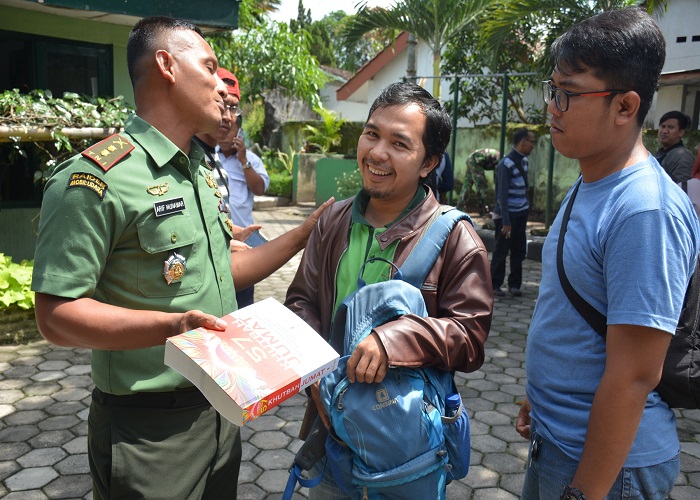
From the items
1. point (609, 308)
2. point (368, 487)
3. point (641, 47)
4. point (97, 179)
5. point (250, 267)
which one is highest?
point (641, 47)

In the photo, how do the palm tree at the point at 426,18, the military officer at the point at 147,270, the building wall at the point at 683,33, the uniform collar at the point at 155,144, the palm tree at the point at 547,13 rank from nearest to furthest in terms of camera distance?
the military officer at the point at 147,270 < the uniform collar at the point at 155,144 < the palm tree at the point at 547,13 < the palm tree at the point at 426,18 < the building wall at the point at 683,33

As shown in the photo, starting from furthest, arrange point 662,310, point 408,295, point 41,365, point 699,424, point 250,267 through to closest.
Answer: point 41,365
point 699,424
point 250,267
point 408,295
point 662,310

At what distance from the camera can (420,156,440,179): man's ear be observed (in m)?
2.05

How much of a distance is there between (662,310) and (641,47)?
61 cm

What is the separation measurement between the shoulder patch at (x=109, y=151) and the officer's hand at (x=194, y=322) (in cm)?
48

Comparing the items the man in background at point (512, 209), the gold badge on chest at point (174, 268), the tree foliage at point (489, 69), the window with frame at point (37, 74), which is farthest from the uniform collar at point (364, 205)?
the tree foliage at point (489, 69)

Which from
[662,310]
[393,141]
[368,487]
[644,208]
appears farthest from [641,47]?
[368,487]

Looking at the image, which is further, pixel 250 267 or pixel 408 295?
pixel 250 267

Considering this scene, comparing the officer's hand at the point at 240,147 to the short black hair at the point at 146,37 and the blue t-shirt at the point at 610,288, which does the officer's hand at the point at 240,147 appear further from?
the blue t-shirt at the point at 610,288

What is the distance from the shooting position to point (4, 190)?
6633 millimetres

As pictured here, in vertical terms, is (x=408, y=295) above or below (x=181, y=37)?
below

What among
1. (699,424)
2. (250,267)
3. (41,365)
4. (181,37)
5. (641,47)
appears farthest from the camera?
(41,365)

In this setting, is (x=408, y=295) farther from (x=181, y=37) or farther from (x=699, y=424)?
(x=699, y=424)

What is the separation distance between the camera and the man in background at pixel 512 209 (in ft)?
22.9
